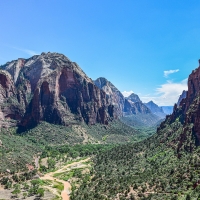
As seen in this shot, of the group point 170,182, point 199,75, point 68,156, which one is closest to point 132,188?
point 170,182

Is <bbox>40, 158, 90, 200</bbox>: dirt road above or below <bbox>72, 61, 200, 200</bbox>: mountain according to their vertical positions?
below

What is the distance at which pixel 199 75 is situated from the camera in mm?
152500

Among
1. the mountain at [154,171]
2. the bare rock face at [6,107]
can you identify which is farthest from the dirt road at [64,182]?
the bare rock face at [6,107]

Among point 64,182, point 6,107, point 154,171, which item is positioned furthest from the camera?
point 6,107

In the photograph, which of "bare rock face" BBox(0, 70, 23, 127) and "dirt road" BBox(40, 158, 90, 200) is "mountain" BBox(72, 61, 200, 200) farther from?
"bare rock face" BBox(0, 70, 23, 127)

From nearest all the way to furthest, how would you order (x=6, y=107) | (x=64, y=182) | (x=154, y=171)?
(x=154, y=171), (x=64, y=182), (x=6, y=107)

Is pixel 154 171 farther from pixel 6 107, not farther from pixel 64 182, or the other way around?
pixel 6 107

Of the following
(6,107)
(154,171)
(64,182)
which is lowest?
(64,182)

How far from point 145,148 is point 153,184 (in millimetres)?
53730

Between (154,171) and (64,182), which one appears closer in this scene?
(154,171)

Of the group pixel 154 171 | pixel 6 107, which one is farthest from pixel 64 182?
pixel 6 107

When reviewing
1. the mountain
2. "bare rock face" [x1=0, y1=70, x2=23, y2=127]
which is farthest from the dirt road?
"bare rock face" [x1=0, y1=70, x2=23, y2=127]

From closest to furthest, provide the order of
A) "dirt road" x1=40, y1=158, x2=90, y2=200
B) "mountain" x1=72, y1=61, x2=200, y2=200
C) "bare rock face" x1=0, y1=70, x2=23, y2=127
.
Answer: "mountain" x1=72, y1=61, x2=200, y2=200
"dirt road" x1=40, y1=158, x2=90, y2=200
"bare rock face" x1=0, y1=70, x2=23, y2=127

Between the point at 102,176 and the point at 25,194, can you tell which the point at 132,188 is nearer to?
the point at 102,176
